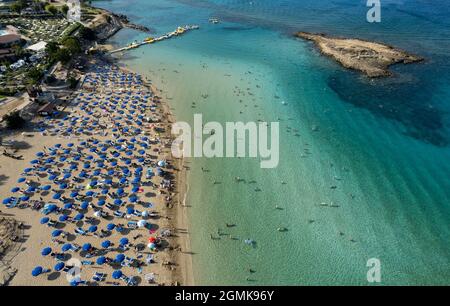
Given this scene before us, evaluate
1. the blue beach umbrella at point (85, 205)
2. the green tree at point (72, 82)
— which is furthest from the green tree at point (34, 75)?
the blue beach umbrella at point (85, 205)

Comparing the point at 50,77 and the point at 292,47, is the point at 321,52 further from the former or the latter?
the point at 50,77

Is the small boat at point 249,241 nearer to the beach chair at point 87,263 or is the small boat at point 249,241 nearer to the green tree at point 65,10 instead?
the beach chair at point 87,263

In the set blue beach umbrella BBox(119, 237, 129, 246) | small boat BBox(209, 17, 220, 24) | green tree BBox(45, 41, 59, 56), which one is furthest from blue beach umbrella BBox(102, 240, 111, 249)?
small boat BBox(209, 17, 220, 24)

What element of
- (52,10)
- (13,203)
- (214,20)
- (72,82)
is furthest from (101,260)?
(52,10)

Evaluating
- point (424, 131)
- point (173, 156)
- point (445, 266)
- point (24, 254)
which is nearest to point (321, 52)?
point (424, 131)

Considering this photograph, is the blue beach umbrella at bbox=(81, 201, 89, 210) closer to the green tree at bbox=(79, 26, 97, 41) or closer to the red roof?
the red roof
